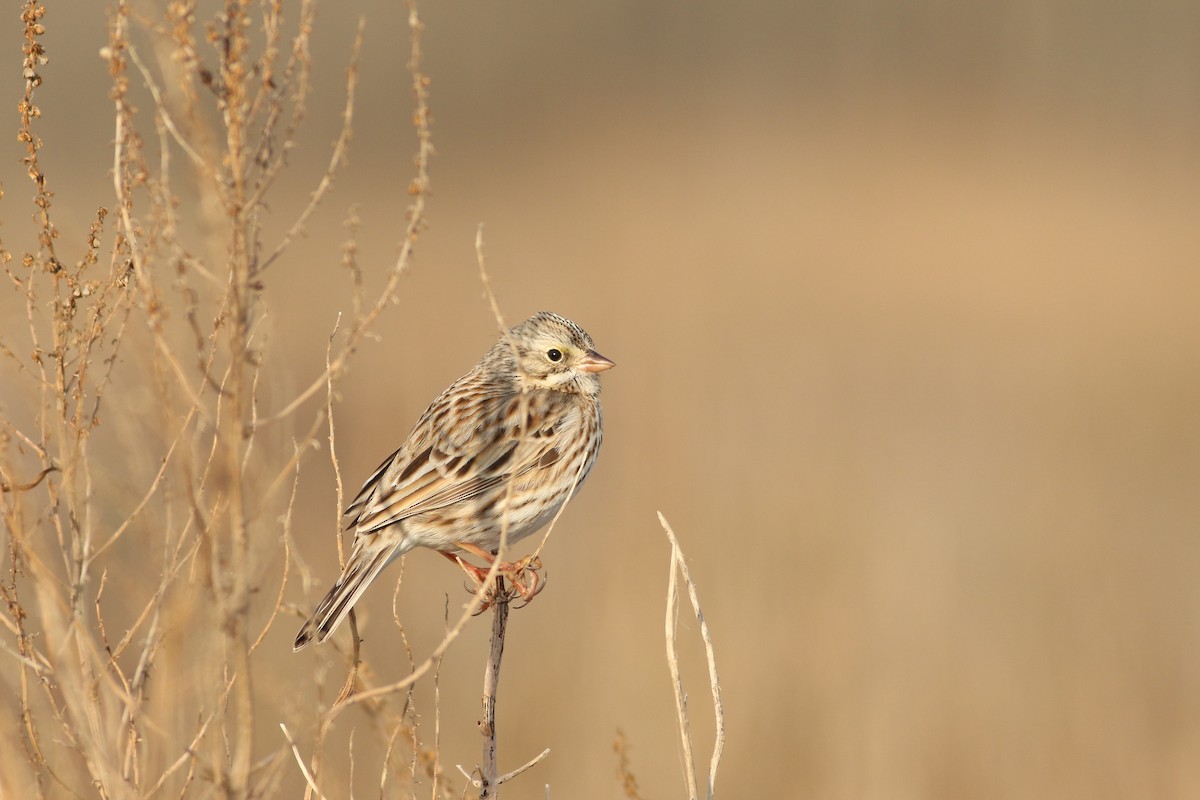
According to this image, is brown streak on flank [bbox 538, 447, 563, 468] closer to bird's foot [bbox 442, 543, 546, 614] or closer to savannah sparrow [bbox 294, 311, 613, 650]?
savannah sparrow [bbox 294, 311, 613, 650]

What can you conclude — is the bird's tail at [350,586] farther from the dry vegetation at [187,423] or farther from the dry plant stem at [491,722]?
the dry vegetation at [187,423]

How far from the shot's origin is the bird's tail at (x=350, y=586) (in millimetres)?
3048

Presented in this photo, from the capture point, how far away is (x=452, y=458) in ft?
11.9

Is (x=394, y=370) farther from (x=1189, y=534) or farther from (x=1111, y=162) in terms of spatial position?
(x=1111, y=162)

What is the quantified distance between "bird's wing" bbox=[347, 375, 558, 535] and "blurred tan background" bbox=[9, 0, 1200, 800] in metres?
0.57

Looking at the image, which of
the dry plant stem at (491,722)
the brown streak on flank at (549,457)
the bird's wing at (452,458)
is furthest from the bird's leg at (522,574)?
the dry plant stem at (491,722)

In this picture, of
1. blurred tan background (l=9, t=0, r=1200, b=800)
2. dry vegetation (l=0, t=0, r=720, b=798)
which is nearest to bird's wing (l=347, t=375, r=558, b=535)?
blurred tan background (l=9, t=0, r=1200, b=800)

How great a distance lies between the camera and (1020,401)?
1098cm

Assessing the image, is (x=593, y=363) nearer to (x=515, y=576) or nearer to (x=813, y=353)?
(x=515, y=576)

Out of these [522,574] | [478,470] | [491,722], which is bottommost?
[491,722]

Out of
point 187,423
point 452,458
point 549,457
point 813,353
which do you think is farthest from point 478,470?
point 813,353

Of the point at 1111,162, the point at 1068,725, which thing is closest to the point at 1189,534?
the point at 1068,725

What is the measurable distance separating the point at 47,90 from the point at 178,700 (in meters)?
16.0

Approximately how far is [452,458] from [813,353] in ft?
26.5
